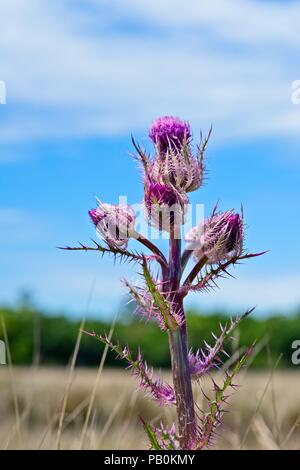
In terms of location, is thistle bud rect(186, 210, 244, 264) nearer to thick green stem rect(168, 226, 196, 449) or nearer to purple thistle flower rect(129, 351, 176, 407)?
thick green stem rect(168, 226, 196, 449)

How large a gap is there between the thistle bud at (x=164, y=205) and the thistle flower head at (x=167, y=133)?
0.11 m

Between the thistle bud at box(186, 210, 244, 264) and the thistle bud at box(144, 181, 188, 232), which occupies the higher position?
the thistle bud at box(144, 181, 188, 232)

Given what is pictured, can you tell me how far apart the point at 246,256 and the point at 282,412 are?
7688mm

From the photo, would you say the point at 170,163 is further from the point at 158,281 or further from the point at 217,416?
the point at 217,416

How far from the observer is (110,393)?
37.2ft

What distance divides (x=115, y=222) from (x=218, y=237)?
0.64 ft

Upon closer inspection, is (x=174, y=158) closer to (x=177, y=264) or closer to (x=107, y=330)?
(x=177, y=264)

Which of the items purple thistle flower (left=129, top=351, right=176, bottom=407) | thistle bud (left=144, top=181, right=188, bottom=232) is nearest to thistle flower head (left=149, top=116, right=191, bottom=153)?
thistle bud (left=144, top=181, right=188, bottom=232)

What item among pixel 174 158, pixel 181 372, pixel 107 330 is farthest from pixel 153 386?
pixel 107 330

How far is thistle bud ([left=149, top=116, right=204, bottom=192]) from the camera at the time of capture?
1.37 meters

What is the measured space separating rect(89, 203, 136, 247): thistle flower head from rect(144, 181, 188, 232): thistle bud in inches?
1.6
